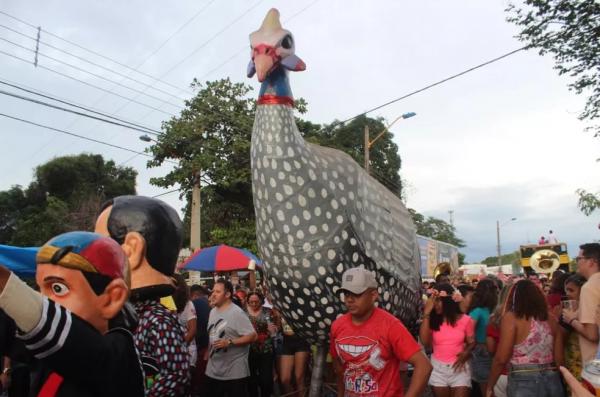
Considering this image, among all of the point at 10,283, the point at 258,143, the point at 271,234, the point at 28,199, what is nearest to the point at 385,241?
the point at 271,234

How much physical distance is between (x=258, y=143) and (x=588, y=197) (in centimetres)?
1189

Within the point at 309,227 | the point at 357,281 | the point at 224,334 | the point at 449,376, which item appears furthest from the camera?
the point at 224,334

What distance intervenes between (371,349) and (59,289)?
1.77m

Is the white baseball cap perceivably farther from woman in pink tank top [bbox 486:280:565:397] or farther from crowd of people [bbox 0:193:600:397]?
woman in pink tank top [bbox 486:280:565:397]

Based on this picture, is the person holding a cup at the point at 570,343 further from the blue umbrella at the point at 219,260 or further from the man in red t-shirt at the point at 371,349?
the blue umbrella at the point at 219,260

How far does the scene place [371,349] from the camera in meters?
2.81

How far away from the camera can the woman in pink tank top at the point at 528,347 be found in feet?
12.0

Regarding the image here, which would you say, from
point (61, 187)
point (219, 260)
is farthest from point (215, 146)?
point (61, 187)

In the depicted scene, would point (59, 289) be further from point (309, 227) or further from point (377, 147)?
point (377, 147)

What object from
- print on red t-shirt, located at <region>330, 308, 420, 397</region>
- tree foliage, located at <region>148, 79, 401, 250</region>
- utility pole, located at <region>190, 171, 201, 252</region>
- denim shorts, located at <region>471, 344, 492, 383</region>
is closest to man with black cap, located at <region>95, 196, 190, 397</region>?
print on red t-shirt, located at <region>330, 308, 420, 397</region>

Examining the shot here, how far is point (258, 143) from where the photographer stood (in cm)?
365

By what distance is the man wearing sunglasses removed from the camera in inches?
138

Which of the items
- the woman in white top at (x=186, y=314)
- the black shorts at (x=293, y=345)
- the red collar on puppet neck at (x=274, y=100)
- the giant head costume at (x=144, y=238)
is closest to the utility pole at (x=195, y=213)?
the black shorts at (x=293, y=345)

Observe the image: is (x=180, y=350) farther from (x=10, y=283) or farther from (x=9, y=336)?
(x=9, y=336)
